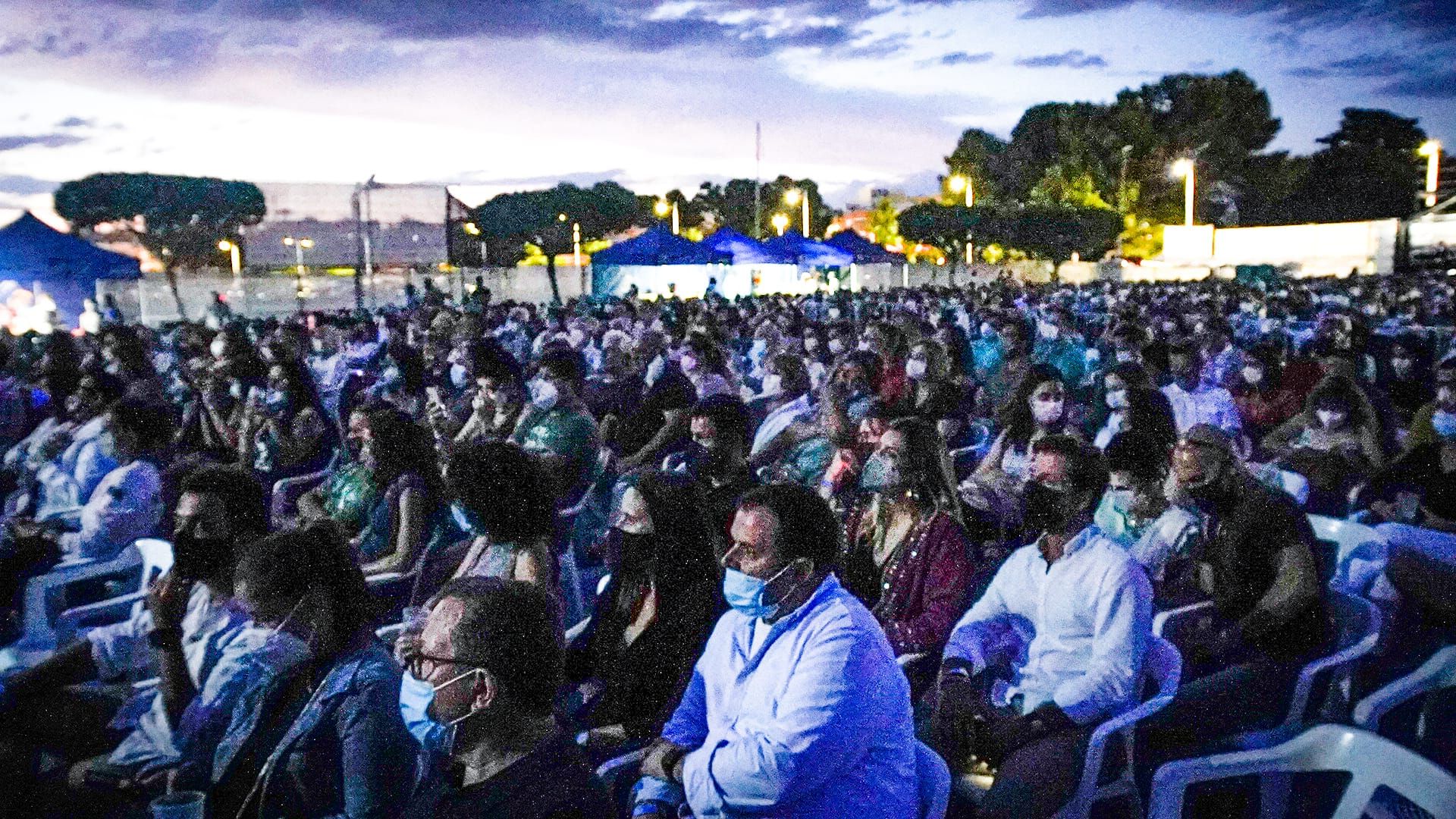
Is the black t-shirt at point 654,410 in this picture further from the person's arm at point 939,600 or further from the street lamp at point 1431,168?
the street lamp at point 1431,168

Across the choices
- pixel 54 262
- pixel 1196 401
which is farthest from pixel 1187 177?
pixel 1196 401

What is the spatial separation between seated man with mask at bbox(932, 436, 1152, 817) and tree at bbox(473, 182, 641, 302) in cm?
4450

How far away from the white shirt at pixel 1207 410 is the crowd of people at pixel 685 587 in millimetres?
25

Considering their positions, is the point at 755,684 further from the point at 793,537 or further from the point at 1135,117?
the point at 1135,117

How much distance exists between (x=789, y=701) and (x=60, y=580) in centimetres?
385

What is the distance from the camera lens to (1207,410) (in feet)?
21.6

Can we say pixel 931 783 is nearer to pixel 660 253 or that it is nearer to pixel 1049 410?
pixel 1049 410

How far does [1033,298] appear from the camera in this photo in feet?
66.3

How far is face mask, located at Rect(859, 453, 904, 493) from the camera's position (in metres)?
3.96

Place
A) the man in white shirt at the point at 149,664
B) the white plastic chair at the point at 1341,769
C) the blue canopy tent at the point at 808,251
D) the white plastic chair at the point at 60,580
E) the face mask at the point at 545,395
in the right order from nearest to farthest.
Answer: the white plastic chair at the point at 1341,769, the man in white shirt at the point at 149,664, the white plastic chair at the point at 60,580, the face mask at the point at 545,395, the blue canopy tent at the point at 808,251

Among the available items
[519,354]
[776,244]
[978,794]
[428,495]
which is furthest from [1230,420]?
[776,244]

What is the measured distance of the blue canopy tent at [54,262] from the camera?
19359mm

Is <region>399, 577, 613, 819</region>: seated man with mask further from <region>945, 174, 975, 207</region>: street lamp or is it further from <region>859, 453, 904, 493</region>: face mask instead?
<region>945, 174, 975, 207</region>: street lamp

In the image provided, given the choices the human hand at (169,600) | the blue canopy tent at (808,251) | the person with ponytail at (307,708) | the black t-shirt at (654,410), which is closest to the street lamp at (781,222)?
the blue canopy tent at (808,251)
